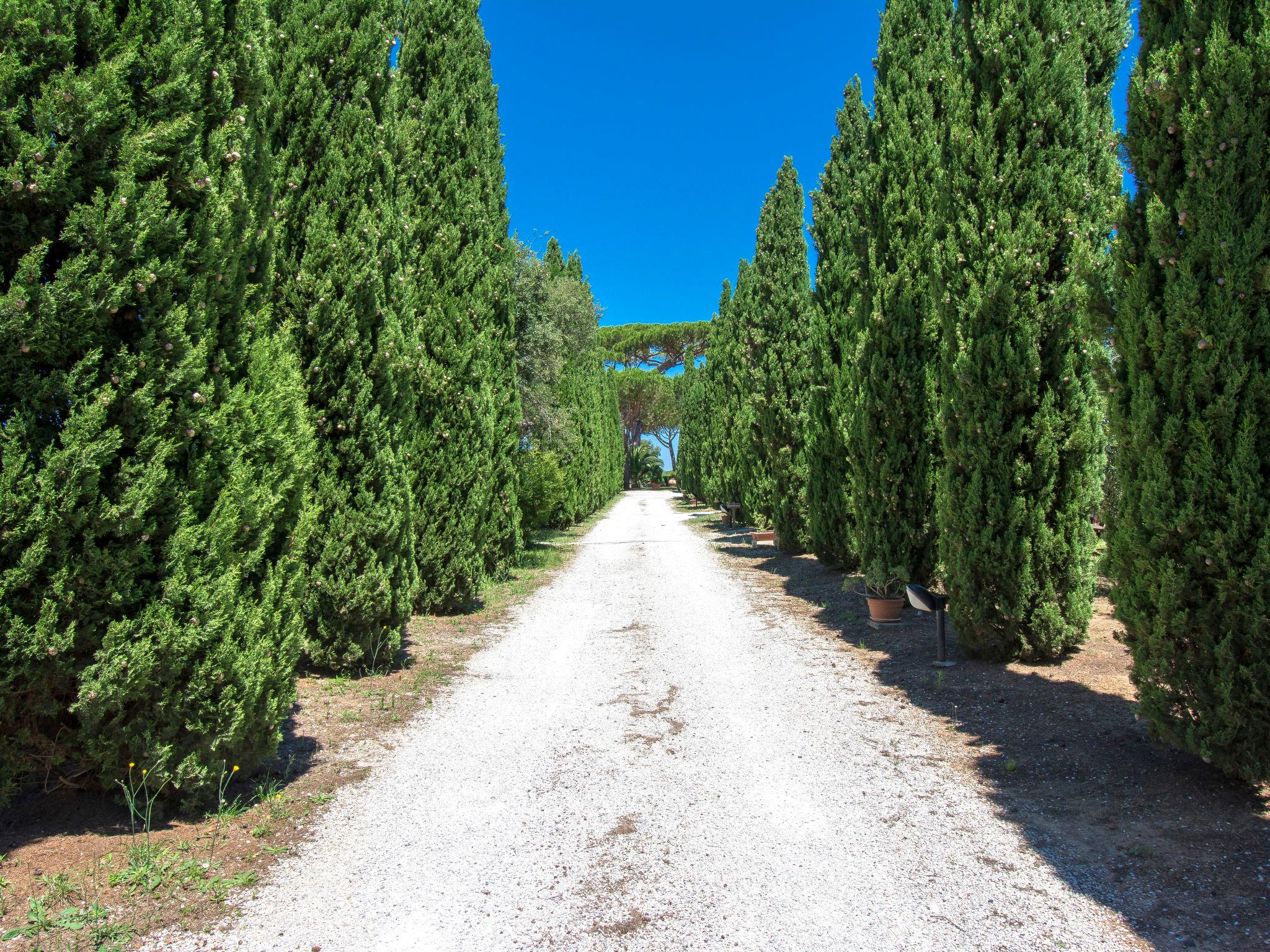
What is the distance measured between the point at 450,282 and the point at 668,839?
7.03 metres

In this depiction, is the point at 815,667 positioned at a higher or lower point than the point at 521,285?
lower

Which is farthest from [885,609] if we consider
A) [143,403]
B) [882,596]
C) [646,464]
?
[646,464]

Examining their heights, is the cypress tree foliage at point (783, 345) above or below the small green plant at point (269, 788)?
above

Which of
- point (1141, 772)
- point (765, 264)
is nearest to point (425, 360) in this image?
point (1141, 772)

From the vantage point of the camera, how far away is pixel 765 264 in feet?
47.4

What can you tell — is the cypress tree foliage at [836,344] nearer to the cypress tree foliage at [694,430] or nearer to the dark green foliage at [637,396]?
the cypress tree foliage at [694,430]

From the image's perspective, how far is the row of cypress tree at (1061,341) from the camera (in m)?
3.22

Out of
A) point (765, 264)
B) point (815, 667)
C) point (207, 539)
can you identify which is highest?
point (765, 264)

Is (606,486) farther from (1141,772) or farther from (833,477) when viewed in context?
(1141,772)

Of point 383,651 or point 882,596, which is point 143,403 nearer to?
point 383,651

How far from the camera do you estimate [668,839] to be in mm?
3168

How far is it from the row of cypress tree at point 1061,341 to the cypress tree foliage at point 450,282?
457cm

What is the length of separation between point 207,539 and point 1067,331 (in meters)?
5.72

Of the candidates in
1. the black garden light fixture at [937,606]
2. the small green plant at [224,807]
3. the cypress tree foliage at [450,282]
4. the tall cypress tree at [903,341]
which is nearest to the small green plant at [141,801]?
the small green plant at [224,807]
